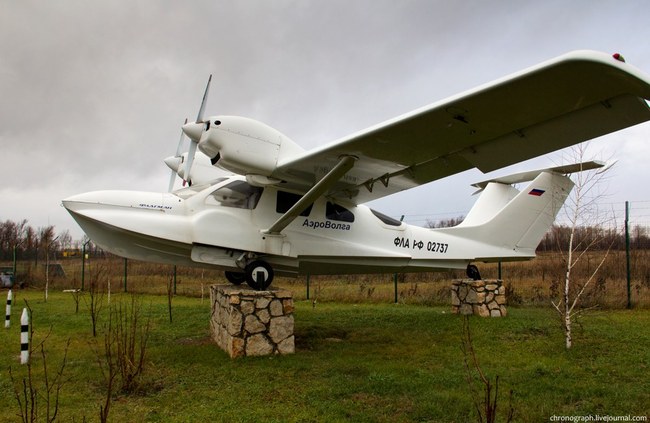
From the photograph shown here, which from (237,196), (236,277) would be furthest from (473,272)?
(237,196)

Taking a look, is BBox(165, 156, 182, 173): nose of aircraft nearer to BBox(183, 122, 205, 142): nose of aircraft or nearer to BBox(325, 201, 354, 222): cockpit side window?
BBox(183, 122, 205, 142): nose of aircraft

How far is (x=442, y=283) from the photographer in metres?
18.2

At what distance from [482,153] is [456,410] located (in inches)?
151

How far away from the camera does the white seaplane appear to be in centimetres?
507

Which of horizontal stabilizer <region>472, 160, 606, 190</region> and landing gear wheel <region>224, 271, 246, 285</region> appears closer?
horizontal stabilizer <region>472, 160, 606, 190</region>

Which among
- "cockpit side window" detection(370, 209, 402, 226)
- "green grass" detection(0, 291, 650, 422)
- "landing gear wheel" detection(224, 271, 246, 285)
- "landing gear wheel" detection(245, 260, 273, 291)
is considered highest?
"cockpit side window" detection(370, 209, 402, 226)

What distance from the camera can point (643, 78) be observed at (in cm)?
426

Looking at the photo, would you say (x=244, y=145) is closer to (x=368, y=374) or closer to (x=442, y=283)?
(x=368, y=374)

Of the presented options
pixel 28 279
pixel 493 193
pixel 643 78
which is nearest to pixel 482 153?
pixel 643 78

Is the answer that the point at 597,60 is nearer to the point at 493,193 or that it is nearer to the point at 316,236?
the point at 316,236

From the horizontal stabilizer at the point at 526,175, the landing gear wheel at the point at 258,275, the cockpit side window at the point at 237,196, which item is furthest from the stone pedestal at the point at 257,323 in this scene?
the horizontal stabilizer at the point at 526,175

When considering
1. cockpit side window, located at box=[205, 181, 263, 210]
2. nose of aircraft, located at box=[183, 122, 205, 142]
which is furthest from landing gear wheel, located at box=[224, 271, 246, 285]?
nose of aircraft, located at box=[183, 122, 205, 142]

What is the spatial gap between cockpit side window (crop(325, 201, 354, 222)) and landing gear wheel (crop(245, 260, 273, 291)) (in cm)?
151

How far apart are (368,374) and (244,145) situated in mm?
3662
